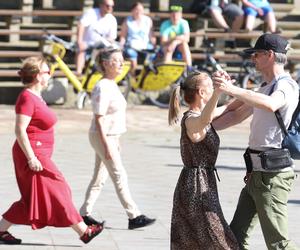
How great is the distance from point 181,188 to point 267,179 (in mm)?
553

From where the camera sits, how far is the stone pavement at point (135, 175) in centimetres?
909

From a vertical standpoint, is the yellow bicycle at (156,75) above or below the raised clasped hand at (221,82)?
below

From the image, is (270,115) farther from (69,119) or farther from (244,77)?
(244,77)

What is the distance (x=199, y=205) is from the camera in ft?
22.4

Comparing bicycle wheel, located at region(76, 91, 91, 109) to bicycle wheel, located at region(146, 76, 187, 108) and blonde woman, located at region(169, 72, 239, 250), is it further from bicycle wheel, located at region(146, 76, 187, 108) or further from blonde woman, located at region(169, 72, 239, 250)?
blonde woman, located at region(169, 72, 239, 250)

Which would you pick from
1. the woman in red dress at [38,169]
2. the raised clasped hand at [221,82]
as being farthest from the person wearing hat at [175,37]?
the raised clasped hand at [221,82]

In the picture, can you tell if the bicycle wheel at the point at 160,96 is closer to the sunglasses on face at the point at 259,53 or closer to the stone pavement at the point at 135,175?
the stone pavement at the point at 135,175

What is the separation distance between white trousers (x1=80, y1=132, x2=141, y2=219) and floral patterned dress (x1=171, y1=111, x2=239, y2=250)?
7.70ft

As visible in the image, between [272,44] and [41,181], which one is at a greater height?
[272,44]

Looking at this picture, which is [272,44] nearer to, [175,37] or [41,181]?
[41,181]

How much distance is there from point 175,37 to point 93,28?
1.69 metres

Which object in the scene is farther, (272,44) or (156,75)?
(156,75)

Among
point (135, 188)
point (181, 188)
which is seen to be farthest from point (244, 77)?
point (181, 188)

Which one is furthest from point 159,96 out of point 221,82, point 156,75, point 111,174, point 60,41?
point 221,82
